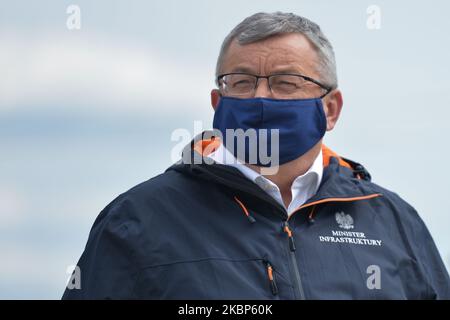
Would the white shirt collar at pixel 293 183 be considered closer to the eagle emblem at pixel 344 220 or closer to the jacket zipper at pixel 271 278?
the eagle emblem at pixel 344 220

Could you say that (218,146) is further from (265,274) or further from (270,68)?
(265,274)

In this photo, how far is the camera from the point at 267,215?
5.48 metres

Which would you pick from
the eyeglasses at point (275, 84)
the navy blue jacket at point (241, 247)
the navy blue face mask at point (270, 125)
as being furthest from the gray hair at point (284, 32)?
the navy blue jacket at point (241, 247)

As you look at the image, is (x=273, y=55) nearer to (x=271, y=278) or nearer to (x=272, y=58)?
(x=272, y=58)

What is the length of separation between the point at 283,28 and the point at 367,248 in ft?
4.85

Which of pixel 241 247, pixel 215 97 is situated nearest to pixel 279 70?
pixel 215 97

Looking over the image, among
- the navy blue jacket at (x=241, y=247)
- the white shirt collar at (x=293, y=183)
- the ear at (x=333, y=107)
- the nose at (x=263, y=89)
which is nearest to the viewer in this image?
the navy blue jacket at (x=241, y=247)

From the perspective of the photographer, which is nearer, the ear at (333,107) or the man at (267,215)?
the man at (267,215)

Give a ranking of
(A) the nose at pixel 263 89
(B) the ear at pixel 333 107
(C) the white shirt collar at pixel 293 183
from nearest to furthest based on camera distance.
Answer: (C) the white shirt collar at pixel 293 183 < (A) the nose at pixel 263 89 < (B) the ear at pixel 333 107

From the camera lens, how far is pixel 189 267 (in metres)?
5.11

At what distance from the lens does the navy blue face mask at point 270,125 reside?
18.6 feet

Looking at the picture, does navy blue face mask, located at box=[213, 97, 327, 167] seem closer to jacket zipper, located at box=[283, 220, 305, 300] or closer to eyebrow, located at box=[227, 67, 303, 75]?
eyebrow, located at box=[227, 67, 303, 75]
